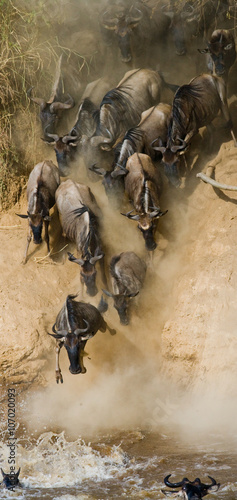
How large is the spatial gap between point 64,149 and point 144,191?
178 cm

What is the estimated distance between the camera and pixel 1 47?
1184 centimetres

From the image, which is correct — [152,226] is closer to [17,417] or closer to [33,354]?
[33,354]

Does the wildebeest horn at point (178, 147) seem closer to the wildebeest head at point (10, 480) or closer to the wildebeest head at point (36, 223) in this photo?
the wildebeest head at point (36, 223)

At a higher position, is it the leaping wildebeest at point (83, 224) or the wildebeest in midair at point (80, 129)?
the wildebeest in midair at point (80, 129)

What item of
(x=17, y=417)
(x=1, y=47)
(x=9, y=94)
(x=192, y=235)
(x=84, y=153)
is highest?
(x=1, y=47)

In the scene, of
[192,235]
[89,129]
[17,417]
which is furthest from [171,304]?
[89,129]

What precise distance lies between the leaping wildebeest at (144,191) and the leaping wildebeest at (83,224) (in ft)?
→ 2.00

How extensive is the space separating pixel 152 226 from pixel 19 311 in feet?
7.86

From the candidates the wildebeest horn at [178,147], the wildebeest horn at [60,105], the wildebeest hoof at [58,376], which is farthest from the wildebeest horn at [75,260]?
the wildebeest horn at [60,105]

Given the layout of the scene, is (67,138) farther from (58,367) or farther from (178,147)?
(58,367)

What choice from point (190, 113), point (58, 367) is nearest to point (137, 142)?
point (190, 113)

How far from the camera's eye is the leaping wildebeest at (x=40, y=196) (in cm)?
1120

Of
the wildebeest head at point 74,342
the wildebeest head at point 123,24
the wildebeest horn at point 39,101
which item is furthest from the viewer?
the wildebeest head at point 123,24

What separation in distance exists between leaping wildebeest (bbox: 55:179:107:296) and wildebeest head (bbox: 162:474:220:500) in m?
4.03
